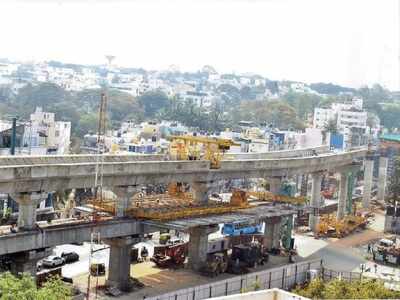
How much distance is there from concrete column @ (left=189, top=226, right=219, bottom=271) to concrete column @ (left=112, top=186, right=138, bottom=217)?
11.2ft

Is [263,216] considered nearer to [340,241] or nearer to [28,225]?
[340,241]

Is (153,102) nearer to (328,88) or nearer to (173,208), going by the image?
(328,88)

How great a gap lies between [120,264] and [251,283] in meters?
4.72

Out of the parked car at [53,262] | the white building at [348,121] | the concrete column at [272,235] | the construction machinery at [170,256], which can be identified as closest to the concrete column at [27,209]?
the parked car at [53,262]

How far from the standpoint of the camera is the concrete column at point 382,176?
50250 mm

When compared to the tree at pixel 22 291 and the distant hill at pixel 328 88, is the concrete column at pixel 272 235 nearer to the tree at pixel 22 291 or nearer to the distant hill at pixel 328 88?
the tree at pixel 22 291

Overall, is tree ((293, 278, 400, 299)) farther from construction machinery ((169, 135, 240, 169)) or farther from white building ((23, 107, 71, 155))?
white building ((23, 107, 71, 155))

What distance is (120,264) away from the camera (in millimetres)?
24438

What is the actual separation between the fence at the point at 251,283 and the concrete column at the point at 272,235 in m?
5.33

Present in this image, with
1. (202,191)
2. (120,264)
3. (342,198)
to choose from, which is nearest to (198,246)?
(202,191)

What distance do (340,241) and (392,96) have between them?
4459 inches

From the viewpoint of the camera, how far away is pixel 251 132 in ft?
202

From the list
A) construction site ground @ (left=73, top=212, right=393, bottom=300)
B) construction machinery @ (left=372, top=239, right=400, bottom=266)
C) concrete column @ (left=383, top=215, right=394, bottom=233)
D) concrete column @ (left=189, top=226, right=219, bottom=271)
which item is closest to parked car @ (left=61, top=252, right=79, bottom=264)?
construction site ground @ (left=73, top=212, right=393, bottom=300)

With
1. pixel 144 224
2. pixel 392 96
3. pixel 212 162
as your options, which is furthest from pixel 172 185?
pixel 392 96
